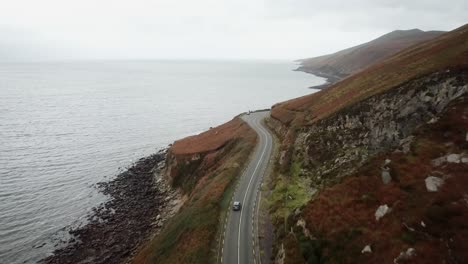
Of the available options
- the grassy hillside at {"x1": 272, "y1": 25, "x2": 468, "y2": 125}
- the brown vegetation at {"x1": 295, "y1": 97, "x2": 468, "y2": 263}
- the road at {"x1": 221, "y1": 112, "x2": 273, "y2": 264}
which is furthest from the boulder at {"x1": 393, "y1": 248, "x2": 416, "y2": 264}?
the grassy hillside at {"x1": 272, "y1": 25, "x2": 468, "y2": 125}

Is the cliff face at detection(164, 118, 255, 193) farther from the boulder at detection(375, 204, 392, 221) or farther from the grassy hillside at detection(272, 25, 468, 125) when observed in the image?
the boulder at detection(375, 204, 392, 221)

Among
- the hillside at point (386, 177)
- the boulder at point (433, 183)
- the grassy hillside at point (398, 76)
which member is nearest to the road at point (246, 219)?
the hillside at point (386, 177)

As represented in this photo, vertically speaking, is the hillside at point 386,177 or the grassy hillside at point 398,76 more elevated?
the grassy hillside at point 398,76

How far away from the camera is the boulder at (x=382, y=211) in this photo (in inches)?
1212

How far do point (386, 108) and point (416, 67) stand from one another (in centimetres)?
1608

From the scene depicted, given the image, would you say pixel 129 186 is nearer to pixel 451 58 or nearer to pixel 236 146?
pixel 236 146

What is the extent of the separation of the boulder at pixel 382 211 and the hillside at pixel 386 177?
95 mm

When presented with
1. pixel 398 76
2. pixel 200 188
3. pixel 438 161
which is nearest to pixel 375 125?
pixel 398 76

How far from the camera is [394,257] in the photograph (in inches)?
1024

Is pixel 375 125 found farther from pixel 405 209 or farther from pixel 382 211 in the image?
pixel 405 209

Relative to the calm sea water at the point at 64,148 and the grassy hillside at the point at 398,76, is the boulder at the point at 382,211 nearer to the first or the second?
the grassy hillside at the point at 398,76

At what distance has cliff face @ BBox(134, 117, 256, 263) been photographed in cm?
4135

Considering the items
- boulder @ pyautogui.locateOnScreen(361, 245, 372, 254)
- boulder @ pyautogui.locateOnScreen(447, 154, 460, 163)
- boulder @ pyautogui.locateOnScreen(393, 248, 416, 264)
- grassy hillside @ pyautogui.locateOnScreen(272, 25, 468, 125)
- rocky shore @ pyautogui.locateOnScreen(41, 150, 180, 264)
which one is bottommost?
rocky shore @ pyautogui.locateOnScreen(41, 150, 180, 264)

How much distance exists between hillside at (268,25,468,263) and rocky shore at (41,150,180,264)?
24.9 meters
